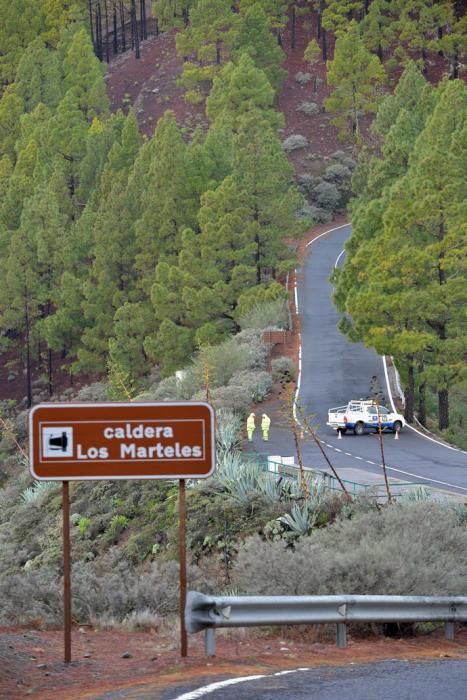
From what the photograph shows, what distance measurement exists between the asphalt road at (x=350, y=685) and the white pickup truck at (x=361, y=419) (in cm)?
2775

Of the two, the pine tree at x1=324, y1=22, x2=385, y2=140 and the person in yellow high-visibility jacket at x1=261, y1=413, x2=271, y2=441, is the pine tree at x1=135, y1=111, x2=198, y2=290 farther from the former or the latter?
the pine tree at x1=324, y1=22, x2=385, y2=140

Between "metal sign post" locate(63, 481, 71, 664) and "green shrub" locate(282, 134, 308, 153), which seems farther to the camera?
"green shrub" locate(282, 134, 308, 153)

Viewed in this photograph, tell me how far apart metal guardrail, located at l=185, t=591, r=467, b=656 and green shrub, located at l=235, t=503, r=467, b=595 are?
923 mm

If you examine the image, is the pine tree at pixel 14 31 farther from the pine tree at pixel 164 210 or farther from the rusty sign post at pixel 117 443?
the rusty sign post at pixel 117 443

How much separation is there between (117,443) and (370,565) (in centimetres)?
344

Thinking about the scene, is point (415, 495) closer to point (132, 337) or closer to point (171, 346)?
point (171, 346)

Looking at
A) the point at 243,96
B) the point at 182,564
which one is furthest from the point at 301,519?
the point at 243,96

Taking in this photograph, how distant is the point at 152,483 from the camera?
1025 inches

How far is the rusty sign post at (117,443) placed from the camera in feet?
34.6

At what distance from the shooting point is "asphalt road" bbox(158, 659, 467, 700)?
29.1 feet

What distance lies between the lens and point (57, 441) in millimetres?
10562

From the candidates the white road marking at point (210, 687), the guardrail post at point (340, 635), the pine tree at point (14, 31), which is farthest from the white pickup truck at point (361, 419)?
the pine tree at point (14, 31)

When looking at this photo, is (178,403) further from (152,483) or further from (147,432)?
(152,483)

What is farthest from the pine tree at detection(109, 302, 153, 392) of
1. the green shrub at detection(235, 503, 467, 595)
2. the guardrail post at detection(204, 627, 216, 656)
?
the guardrail post at detection(204, 627, 216, 656)
